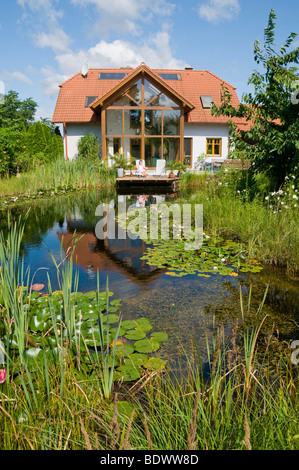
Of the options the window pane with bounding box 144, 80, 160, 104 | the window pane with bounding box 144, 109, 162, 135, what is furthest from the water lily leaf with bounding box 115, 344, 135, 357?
the window pane with bounding box 144, 109, 162, 135

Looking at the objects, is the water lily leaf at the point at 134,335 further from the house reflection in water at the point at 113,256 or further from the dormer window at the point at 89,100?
the dormer window at the point at 89,100

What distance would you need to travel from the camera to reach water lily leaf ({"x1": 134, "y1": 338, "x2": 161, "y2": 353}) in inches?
125

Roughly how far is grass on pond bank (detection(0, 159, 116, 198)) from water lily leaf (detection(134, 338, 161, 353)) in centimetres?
1004

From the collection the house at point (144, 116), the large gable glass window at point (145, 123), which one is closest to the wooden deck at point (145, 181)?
the house at point (144, 116)

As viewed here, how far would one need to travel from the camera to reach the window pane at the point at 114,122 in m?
21.8

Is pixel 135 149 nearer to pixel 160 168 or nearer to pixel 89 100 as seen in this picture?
pixel 160 168

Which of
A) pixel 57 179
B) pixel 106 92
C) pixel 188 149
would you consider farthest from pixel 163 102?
pixel 57 179

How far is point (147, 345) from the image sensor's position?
3240 mm

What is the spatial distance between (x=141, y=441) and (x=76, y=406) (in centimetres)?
42

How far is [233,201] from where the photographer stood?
25.8 feet

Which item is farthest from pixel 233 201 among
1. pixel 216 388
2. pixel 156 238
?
pixel 216 388

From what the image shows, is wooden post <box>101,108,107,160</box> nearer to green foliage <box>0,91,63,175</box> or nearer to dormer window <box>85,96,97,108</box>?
green foliage <box>0,91,63,175</box>

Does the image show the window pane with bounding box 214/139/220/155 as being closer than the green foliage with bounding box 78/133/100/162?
No

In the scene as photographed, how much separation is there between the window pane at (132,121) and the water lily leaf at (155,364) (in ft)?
66.0
